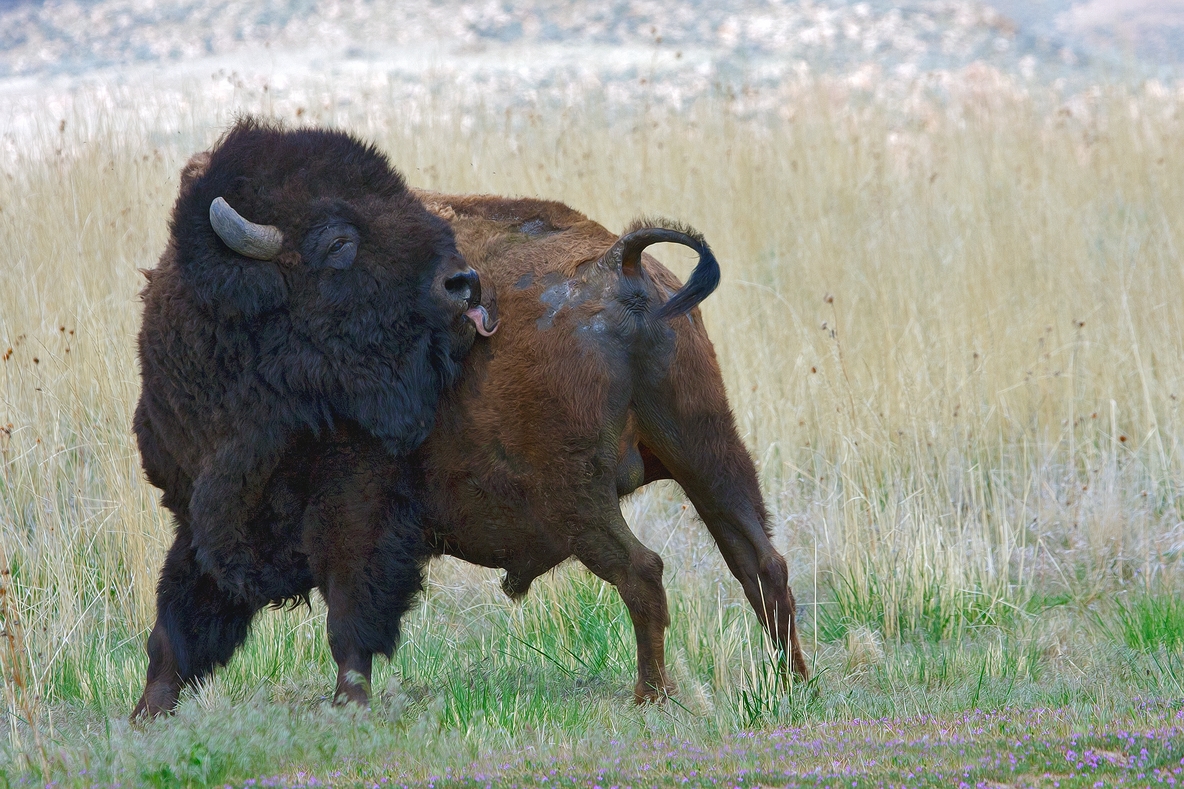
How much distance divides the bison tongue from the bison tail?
0.52 meters

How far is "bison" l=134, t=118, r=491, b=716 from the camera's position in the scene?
4254 mm

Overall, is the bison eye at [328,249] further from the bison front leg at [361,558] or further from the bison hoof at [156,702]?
the bison hoof at [156,702]

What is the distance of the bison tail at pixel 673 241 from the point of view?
4.16 m

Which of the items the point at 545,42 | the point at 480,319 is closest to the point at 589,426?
the point at 480,319

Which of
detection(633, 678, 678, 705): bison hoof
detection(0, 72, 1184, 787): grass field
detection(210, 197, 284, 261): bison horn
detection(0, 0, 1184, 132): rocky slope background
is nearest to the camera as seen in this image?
detection(0, 72, 1184, 787): grass field

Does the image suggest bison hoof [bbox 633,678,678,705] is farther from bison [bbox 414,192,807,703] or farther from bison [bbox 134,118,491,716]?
bison [bbox 134,118,491,716]

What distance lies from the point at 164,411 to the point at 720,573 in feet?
11.0

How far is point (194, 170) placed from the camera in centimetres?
454

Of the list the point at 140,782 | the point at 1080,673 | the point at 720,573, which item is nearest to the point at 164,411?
the point at 140,782

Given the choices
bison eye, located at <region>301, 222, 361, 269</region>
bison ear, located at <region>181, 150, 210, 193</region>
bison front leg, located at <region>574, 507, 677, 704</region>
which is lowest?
bison front leg, located at <region>574, 507, 677, 704</region>

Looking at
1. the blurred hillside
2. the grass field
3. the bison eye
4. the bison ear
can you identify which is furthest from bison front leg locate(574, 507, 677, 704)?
the blurred hillside

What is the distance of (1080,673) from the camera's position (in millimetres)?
4891

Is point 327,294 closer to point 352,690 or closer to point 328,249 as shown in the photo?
point 328,249

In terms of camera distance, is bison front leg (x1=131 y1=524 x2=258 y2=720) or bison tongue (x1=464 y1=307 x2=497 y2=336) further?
bison front leg (x1=131 y1=524 x2=258 y2=720)
